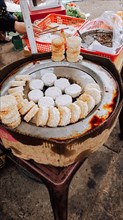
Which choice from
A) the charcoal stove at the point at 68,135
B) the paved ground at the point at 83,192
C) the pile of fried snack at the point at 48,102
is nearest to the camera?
the charcoal stove at the point at 68,135

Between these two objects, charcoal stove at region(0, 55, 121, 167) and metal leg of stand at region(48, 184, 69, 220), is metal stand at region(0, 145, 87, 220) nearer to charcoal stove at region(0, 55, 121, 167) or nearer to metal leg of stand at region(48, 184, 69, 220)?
metal leg of stand at region(48, 184, 69, 220)

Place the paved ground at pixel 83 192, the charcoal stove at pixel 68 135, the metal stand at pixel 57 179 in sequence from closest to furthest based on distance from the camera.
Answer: the charcoal stove at pixel 68 135 → the metal stand at pixel 57 179 → the paved ground at pixel 83 192

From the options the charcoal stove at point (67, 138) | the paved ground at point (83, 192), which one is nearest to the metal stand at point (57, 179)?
the charcoal stove at point (67, 138)

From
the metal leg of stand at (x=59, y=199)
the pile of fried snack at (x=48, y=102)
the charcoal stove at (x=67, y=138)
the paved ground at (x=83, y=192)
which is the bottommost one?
the paved ground at (x=83, y=192)

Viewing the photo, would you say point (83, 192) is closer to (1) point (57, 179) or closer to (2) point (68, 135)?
(1) point (57, 179)

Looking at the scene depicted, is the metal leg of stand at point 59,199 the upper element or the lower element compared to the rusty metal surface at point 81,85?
lower

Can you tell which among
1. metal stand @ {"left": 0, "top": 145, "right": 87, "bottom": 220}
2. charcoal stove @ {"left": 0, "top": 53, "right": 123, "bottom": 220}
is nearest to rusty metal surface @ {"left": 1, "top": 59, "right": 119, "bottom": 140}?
charcoal stove @ {"left": 0, "top": 53, "right": 123, "bottom": 220}

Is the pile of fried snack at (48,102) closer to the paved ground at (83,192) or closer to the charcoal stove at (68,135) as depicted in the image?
the charcoal stove at (68,135)

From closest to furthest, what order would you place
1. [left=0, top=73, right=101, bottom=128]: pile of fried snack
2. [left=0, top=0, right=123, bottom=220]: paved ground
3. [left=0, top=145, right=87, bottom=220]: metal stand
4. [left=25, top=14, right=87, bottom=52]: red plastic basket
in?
[left=0, top=73, right=101, bottom=128]: pile of fried snack
[left=0, top=145, right=87, bottom=220]: metal stand
[left=0, top=0, right=123, bottom=220]: paved ground
[left=25, top=14, right=87, bottom=52]: red plastic basket

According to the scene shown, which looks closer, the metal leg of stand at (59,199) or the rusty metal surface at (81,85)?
the rusty metal surface at (81,85)
